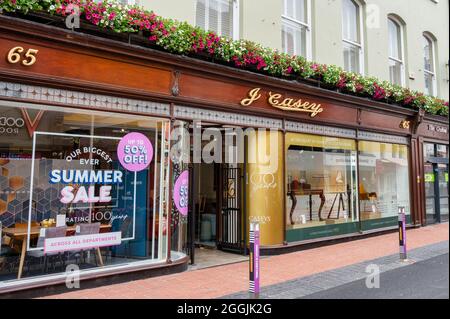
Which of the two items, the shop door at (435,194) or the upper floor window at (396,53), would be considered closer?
the upper floor window at (396,53)

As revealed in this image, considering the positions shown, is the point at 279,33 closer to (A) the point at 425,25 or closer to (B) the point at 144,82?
(B) the point at 144,82

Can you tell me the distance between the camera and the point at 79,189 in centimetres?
663

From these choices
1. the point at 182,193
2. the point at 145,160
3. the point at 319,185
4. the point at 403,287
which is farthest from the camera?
the point at 319,185

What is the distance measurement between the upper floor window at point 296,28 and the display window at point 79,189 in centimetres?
488

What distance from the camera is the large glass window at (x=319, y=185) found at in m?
9.93

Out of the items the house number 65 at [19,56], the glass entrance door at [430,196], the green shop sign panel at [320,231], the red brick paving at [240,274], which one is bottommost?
the red brick paving at [240,274]

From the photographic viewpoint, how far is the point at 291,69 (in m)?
9.45

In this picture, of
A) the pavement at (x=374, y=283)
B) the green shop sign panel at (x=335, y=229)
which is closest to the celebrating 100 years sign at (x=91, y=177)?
the pavement at (x=374, y=283)

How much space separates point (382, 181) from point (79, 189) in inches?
395

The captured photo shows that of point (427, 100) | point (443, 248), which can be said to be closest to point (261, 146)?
point (443, 248)

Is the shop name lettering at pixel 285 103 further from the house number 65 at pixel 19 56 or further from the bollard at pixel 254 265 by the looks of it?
the house number 65 at pixel 19 56

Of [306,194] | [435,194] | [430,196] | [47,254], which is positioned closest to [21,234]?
[47,254]

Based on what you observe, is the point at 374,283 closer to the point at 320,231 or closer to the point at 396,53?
the point at 320,231

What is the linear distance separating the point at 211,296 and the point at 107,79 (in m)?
3.95
